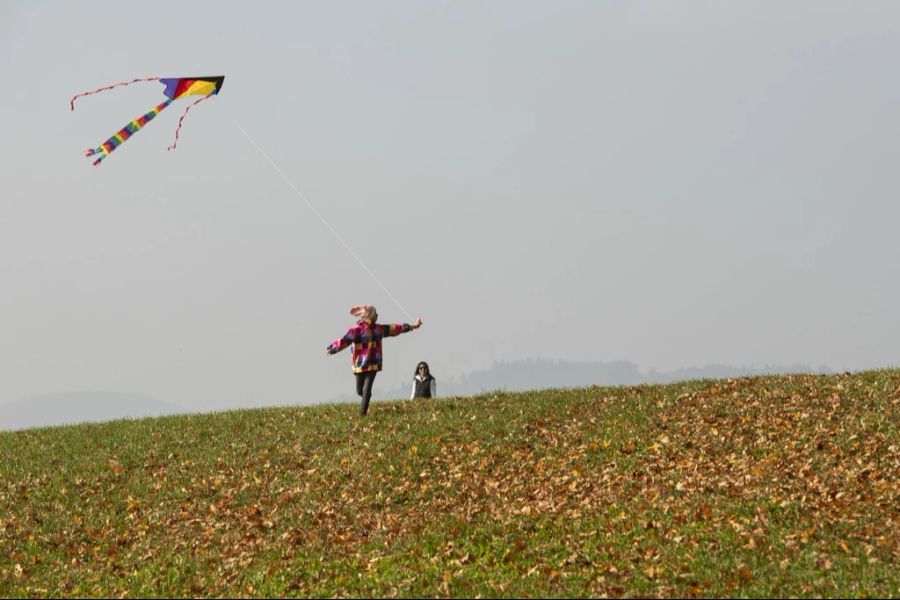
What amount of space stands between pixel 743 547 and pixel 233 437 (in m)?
14.8

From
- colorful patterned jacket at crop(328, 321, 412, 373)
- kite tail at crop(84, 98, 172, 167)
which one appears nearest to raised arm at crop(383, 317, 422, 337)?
colorful patterned jacket at crop(328, 321, 412, 373)

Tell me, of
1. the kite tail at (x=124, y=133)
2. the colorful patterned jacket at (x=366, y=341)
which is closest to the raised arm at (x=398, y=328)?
the colorful patterned jacket at (x=366, y=341)

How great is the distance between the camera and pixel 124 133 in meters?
27.6

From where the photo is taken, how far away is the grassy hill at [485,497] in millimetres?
18078

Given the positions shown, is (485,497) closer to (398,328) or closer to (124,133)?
(398,328)

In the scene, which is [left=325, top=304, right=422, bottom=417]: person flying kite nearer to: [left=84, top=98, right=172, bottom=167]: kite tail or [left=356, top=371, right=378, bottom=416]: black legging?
[left=356, top=371, right=378, bottom=416]: black legging

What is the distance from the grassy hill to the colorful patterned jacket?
1424mm

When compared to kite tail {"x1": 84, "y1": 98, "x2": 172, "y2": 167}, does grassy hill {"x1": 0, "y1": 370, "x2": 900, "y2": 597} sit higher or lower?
lower

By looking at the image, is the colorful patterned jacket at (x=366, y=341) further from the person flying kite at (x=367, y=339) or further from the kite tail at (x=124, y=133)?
the kite tail at (x=124, y=133)

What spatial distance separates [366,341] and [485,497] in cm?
711

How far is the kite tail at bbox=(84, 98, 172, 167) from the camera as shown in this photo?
27.1 meters

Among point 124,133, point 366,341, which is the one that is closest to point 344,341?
point 366,341

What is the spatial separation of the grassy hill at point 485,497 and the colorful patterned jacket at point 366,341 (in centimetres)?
142

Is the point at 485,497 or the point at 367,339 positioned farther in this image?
the point at 367,339
